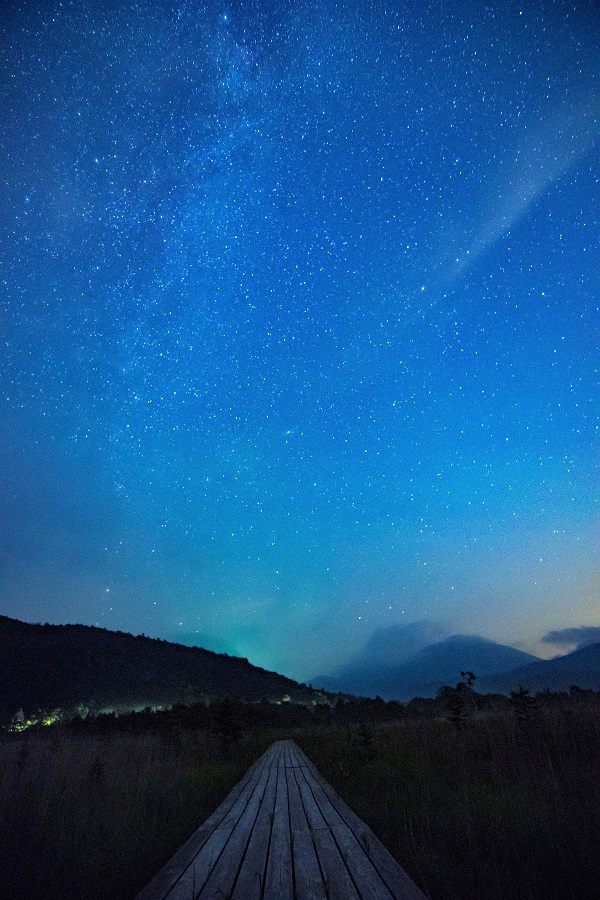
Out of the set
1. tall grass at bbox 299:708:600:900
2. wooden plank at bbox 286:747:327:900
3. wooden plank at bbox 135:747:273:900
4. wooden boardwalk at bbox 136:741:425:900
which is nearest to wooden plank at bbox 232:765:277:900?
wooden boardwalk at bbox 136:741:425:900

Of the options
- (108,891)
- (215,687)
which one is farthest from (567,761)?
(215,687)

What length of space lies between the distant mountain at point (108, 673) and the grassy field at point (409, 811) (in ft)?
128

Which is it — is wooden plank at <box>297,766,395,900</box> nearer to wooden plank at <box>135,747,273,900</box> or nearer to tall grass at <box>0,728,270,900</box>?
wooden plank at <box>135,747,273,900</box>

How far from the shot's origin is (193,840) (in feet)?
13.3

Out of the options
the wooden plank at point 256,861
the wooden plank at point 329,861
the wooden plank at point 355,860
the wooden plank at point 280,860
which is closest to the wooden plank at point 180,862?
the wooden plank at point 256,861

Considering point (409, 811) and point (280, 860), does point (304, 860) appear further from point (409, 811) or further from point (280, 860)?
point (409, 811)

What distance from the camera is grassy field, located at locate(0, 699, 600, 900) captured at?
3254 mm

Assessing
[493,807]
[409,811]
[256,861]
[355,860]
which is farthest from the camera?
[409,811]

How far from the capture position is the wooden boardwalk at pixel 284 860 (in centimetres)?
277

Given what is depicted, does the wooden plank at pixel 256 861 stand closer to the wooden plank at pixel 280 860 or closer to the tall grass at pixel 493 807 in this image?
the wooden plank at pixel 280 860

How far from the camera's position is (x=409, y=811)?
4789mm

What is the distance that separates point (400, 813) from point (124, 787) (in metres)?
4.03

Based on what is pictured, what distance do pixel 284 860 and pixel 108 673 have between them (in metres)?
55.5

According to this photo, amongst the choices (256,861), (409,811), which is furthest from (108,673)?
(256,861)
